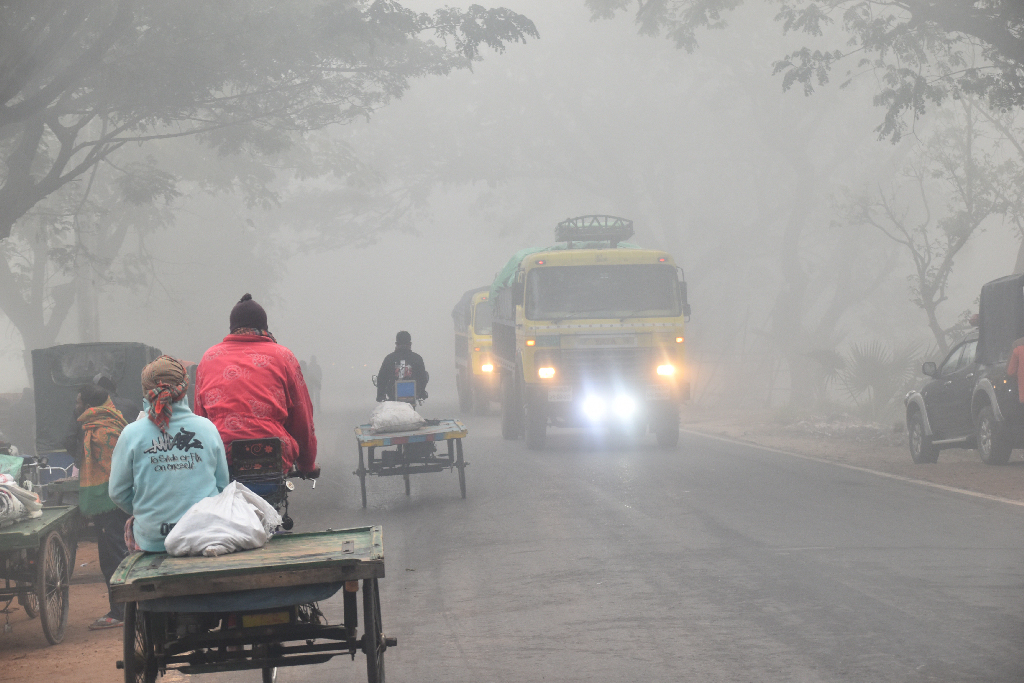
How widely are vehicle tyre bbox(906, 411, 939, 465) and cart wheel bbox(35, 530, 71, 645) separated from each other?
1230cm

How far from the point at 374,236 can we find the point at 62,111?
24388 millimetres

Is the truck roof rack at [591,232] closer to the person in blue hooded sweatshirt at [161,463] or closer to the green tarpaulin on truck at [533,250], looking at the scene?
the green tarpaulin on truck at [533,250]

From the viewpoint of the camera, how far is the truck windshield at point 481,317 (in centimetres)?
2912

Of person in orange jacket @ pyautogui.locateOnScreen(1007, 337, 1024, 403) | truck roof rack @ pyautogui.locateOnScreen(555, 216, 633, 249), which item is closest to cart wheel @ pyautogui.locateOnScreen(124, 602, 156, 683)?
person in orange jacket @ pyautogui.locateOnScreen(1007, 337, 1024, 403)

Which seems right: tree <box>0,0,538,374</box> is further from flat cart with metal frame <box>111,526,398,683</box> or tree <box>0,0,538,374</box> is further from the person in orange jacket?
flat cart with metal frame <box>111,526,398,683</box>

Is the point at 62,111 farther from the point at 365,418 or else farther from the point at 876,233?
the point at 876,233

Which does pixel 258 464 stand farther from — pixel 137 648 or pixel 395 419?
pixel 395 419

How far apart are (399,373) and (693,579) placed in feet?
21.1

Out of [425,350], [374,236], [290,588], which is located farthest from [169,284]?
[425,350]

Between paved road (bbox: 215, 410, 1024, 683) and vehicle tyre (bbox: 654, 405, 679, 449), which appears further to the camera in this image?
vehicle tyre (bbox: 654, 405, 679, 449)

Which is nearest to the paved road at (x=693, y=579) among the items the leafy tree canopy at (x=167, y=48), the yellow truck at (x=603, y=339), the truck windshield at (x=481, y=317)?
the yellow truck at (x=603, y=339)

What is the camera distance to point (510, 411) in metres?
21.2

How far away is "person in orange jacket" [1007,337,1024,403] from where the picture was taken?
14.3 meters

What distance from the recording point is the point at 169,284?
5259 centimetres
